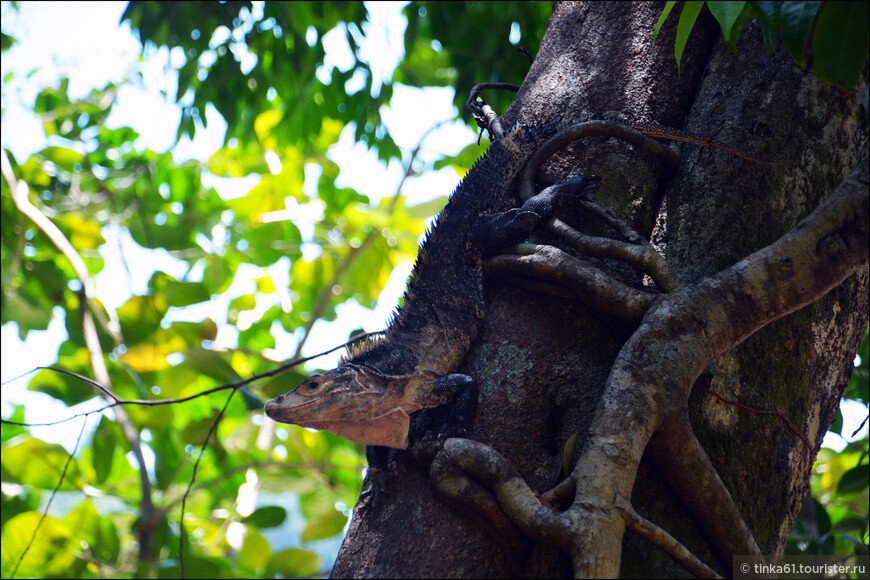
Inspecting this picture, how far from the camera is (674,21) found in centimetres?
270

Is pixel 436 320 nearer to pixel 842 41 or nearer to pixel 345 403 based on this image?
pixel 345 403

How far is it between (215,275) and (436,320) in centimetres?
417

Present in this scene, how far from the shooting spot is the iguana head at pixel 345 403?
8.18 ft

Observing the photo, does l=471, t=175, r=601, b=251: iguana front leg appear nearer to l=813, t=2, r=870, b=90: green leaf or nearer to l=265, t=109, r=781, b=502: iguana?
l=265, t=109, r=781, b=502: iguana

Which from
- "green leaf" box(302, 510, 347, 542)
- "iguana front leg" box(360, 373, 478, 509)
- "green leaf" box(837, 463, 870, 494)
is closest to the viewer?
"iguana front leg" box(360, 373, 478, 509)

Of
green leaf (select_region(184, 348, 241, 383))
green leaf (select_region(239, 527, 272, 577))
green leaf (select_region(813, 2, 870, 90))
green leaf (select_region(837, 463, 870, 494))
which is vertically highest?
green leaf (select_region(184, 348, 241, 383))

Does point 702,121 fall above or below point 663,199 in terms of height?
above

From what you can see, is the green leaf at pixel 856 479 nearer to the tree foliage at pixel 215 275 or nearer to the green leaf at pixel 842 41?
the tree foliage at pixel 215 275

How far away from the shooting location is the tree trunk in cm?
158

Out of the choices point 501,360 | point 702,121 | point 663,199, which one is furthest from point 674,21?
point 501,360

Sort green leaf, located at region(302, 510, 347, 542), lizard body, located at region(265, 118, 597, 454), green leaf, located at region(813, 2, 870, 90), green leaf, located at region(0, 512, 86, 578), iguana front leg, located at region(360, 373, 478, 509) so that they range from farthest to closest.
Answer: green leaf, located at region(302, 510, 347, 542) → green leaf, located at region(0, 512, 86, 578) → lizard body, located at region(265, 118, 597, 454) → iguana front leg, located at region(360, 373, 478, 509) → green leaf, located at region(813, 2, 870, 90)

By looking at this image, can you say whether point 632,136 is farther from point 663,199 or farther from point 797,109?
point 797,109

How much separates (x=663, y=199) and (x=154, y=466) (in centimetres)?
423

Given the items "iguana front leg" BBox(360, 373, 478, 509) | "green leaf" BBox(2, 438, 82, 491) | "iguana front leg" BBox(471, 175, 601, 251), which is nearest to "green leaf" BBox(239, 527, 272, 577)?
"green leaf" BBox(2, 438, 82, 491)
